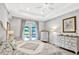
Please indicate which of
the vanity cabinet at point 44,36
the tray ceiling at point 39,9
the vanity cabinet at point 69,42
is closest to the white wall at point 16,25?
the tray ceiling at point 39,9

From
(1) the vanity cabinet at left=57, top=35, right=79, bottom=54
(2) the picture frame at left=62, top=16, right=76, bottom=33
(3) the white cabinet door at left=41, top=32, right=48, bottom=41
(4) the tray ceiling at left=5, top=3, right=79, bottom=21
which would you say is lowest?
(1) the vanity cabinet at left=57, top=35, right=79, bottom=54

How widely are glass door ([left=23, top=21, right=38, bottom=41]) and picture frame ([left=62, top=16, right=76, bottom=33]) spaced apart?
772mm

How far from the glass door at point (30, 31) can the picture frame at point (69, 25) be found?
30.4 inches

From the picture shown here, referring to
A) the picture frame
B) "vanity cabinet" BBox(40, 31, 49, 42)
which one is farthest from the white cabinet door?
the picture frame

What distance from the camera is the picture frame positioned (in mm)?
2492

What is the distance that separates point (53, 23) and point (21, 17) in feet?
2.79

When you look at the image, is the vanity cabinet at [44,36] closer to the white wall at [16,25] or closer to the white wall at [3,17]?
the white wall at [16,25]

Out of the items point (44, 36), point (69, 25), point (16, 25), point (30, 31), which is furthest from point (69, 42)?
point (16, 25)

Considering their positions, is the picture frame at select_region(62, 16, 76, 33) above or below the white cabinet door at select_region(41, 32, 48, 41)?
above

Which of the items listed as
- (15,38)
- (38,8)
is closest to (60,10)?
(38,8)

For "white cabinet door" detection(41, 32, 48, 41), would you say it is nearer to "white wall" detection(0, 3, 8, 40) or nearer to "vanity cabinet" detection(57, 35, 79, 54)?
"vanity cabinet" detection(57, 35, 79, 54)

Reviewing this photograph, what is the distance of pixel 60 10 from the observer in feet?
8.54

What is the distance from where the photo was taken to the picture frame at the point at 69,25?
2492 mm
